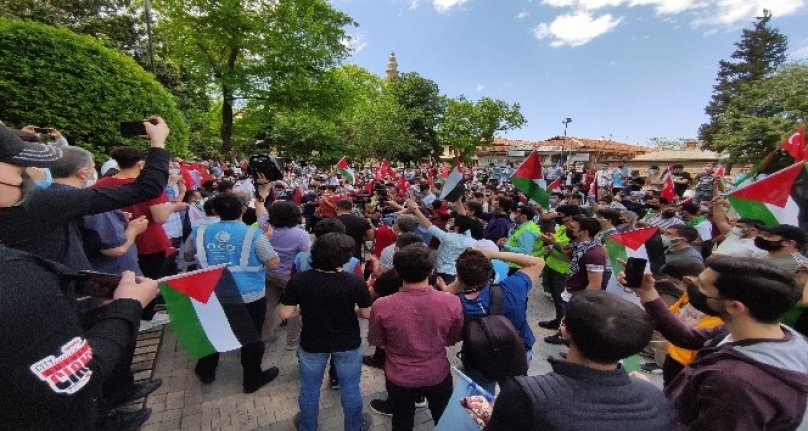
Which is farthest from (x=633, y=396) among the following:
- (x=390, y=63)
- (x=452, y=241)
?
(x=390, y=63)

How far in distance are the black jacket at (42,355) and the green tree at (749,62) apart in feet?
180

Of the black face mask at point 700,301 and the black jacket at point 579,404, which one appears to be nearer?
the black jacket at point 579,404

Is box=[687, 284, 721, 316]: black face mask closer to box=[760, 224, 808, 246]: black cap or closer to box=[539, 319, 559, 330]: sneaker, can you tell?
box=[760, 224, 808, 246]: black cap

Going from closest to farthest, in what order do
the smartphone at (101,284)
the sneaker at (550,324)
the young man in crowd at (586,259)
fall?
the smartphone at (101,284), the young man in crowd at (586,259), the sneaker at (550,324)

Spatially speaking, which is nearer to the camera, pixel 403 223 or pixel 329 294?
pixel 329 294

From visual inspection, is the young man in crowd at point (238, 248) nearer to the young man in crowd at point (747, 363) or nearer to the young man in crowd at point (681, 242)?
the young man in crowd at point (747, 363)

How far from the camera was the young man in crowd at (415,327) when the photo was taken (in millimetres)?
2705

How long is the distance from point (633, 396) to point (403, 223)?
11.9ft

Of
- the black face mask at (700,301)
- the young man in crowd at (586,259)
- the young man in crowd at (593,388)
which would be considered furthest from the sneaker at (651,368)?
the young man in crowd at (593,388)

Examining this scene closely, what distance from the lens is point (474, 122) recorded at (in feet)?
139

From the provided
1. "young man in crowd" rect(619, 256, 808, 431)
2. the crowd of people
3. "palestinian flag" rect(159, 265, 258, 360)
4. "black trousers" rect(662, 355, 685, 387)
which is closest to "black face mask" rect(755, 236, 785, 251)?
the crowd of people

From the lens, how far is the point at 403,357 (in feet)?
9.25

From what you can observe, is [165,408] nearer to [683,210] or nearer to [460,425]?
[460,425]

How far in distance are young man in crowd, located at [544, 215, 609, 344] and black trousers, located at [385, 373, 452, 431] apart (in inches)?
91.7
